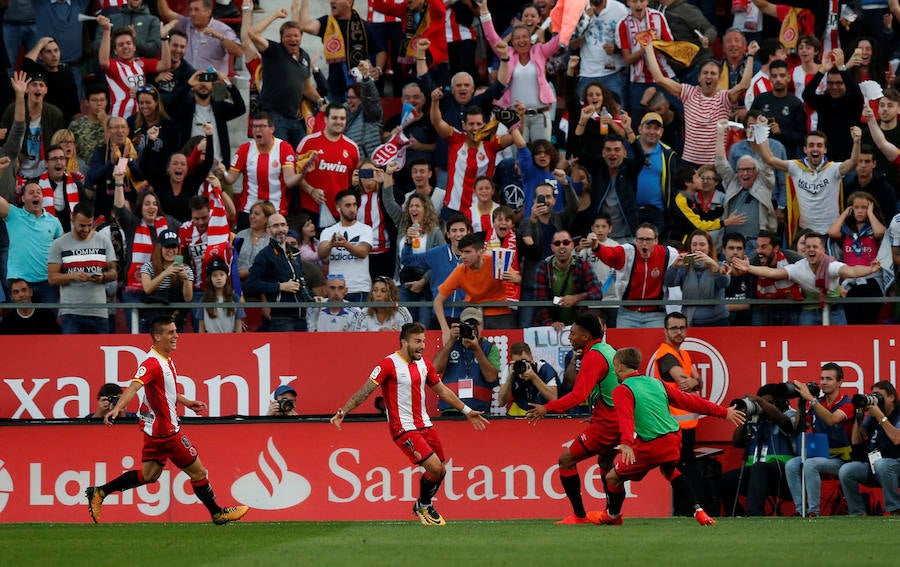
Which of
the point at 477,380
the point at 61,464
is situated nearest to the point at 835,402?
the point at 477,380

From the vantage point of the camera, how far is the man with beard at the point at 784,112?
20047 mm

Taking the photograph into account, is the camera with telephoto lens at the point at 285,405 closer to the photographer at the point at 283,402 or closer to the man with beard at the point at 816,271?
the photographer at the point at 283,402

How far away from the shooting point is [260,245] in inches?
736

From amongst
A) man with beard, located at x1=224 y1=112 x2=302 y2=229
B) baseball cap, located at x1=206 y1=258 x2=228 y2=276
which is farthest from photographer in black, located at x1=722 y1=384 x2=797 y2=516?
man with beard, located at x1=224 y1=112 x2=302 y2=229

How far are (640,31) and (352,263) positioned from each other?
17.8 feet

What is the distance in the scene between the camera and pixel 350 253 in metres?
18.7

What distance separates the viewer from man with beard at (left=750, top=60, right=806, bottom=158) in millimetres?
20047

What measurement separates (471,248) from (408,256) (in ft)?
4.26

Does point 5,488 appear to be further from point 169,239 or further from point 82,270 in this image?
point 169,239

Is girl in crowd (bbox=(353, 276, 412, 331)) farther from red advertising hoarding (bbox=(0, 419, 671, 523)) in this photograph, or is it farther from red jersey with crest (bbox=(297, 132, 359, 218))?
red jersey with crest (bbox=(297, 132, 359, 218))

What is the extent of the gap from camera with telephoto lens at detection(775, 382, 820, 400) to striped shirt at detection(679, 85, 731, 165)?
4.02m

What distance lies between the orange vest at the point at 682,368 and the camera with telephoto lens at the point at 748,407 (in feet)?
1.89

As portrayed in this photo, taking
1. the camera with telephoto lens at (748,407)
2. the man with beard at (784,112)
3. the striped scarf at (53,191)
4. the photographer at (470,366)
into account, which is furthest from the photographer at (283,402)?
the man with beard at (784,112)

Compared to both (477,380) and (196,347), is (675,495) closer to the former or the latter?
(477,380)
